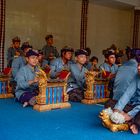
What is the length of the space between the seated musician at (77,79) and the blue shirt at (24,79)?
2.72 feet

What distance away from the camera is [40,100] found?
17.0ft

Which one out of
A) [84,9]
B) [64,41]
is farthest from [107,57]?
[64,41]

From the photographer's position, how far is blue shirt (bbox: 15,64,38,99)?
5.64 metres

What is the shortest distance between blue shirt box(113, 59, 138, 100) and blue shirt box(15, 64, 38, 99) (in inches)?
64.2

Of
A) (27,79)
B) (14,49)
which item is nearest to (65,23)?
(14,49)

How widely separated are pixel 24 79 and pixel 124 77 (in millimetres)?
1808

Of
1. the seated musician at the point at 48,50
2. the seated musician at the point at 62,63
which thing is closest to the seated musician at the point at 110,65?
the seated musician at the point at 62,63

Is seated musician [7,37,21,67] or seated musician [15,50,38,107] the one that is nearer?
seated musician [15,50,38,107]

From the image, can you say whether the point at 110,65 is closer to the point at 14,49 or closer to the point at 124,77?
the point at 124,77

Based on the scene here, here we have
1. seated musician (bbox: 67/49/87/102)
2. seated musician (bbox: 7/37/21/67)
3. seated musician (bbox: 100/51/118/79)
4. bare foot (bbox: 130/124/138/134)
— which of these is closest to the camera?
bare foot (bbox: 130/124/138/134)

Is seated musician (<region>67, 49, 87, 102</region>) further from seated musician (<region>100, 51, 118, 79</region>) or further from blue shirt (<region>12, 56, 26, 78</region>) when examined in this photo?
blue shirt (<region>12, 56, 26, 78</region>)

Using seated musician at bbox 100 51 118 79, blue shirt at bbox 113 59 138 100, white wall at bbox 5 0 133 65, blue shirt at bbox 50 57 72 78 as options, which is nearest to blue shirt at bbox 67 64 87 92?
blue shirt at bbox 50 57 72 78

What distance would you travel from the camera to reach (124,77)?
15.4 feet

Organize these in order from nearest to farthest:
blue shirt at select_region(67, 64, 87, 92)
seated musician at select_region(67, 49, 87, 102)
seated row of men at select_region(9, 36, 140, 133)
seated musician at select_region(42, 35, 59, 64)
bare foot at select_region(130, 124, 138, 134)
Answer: bare foot at select_region(130, 124, 138, 134)
seated row of men at select_region(9, 36, 140, 133)
seated musician at select_region(67, 49, 87, 102)
blue shirt at select_region(67, 64, 87, 92)
seated musician at select_region(42, 35, 59, 64)
